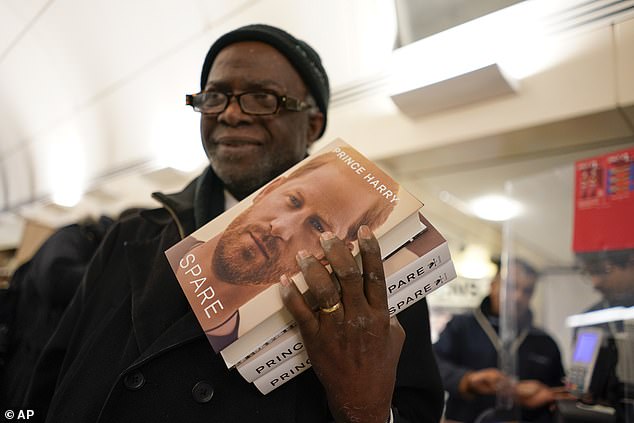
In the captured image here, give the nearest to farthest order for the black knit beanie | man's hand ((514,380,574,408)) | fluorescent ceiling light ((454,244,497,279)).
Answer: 1. the black knit beanie
2. man's hand ((514,380,574,408))
3. fluorescent ceiling light ((454,244,497,279))

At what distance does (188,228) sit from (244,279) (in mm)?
353

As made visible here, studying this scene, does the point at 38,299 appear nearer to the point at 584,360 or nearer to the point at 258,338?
the point at 258,338

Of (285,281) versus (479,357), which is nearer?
(285,281)

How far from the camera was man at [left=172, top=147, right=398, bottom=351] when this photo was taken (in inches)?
25.5

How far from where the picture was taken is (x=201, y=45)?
207 centimetres

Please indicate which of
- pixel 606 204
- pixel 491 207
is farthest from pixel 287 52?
pixel 491 207

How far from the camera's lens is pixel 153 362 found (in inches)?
31.7

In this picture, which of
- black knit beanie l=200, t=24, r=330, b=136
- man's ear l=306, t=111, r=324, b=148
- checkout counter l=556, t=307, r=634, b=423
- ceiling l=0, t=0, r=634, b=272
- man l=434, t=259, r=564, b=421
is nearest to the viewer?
black knit beanie l=200, t=24, r=330, b=136

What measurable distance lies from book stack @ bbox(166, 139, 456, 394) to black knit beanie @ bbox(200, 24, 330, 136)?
1.57 ft

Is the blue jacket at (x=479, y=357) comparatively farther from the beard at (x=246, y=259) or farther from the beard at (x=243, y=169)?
the beard at (x=246, y=259)

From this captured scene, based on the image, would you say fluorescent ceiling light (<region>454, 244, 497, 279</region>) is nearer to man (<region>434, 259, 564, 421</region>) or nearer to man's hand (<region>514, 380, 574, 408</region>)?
man (<region>434, 259, 564, 421</region>)

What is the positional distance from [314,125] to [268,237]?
60cm

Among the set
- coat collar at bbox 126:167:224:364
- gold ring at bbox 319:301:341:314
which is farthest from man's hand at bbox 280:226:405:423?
coat collar at bbox 126:167:224:364

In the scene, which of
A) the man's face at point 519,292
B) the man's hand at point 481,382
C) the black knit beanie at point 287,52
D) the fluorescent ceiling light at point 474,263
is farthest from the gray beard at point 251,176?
the fluorescent ceiling light at point 474,263
